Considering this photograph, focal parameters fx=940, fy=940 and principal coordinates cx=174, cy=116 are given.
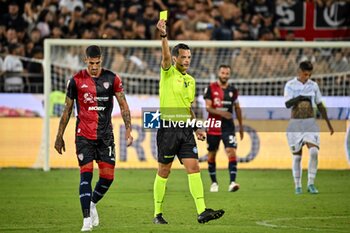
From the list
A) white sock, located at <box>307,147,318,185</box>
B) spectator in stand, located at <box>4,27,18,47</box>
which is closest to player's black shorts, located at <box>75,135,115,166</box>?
white sock, located at <box>307,147,318,185</box>

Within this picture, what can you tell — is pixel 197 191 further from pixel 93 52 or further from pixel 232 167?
pixel 232 167

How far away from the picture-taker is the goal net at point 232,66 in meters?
23.2

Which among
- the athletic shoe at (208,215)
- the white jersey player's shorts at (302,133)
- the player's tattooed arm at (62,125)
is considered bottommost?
the white jersey player's shorts at (302,133)

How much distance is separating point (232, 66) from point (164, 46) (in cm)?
1257

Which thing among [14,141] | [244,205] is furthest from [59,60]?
[244,205]

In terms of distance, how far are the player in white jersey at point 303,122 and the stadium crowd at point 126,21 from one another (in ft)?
22.3

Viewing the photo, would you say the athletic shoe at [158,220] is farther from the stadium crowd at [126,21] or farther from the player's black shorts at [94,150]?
the stadium crowd at [126,21]

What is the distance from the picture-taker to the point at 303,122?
17.4m

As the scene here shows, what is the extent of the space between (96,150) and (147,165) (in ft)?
34.2

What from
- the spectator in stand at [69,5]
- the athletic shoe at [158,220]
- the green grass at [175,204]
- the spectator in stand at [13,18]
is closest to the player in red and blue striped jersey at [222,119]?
the green grass at [175,204]

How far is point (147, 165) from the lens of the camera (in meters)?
22.6

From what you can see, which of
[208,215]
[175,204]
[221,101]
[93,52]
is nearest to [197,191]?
[208,215]

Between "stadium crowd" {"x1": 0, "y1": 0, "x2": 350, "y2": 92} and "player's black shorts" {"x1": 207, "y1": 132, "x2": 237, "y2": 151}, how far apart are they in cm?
614

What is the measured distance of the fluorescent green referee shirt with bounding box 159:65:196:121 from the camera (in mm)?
12297
